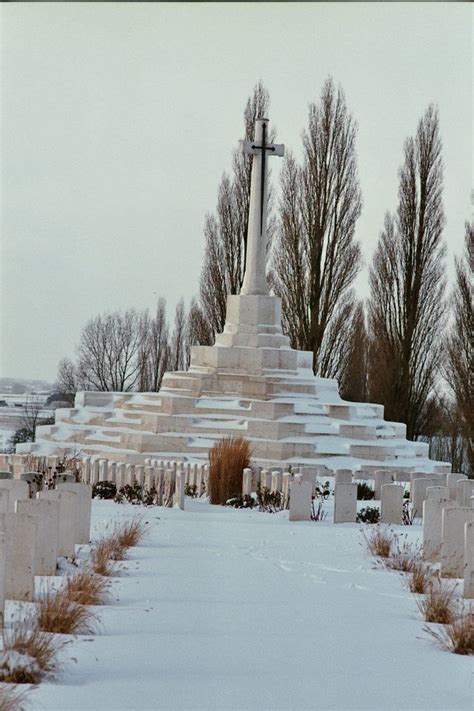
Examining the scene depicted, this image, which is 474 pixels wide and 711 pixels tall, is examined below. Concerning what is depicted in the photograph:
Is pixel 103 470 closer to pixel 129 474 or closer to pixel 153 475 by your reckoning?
pixel 129 474

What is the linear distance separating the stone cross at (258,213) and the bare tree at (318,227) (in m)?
5.25

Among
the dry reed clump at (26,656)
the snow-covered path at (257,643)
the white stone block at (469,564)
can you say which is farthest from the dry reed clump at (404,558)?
the dry reed clump at (26,656)

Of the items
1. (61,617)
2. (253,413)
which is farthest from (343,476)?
(61,617)

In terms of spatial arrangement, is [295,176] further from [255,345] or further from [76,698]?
[76,698]

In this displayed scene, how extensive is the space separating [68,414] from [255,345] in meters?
3.96

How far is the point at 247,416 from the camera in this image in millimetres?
22516

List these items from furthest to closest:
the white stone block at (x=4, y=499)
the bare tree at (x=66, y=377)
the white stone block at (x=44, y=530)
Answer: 1. the bare tree at (x=66, y=377)
2. the white stone block at (x=4, y=499)
3. the white stone block at (x=44, y=530)

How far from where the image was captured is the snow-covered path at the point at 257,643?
5965 mm

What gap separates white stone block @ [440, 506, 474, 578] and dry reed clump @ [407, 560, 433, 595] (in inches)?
13.8

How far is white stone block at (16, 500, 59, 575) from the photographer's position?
8414 millimetres

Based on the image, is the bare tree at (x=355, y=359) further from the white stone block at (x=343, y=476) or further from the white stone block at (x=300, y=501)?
the white stone block at (x=300, y=501)

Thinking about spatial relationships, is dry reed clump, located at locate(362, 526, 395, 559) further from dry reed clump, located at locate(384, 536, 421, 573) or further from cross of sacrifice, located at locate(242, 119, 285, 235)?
cross of sacrifice, located at locate(242, 119, 285, 235)

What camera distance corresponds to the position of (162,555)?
34.8ft

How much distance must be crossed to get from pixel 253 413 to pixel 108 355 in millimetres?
23349
